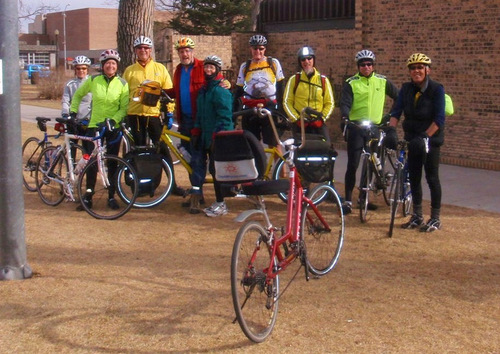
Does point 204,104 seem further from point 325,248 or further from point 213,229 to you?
point 325,248

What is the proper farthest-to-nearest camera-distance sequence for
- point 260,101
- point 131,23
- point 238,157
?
point 131,23 < point 260,101 < point 238,157

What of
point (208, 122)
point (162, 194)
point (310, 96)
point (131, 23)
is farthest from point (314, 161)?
point (131, 23)

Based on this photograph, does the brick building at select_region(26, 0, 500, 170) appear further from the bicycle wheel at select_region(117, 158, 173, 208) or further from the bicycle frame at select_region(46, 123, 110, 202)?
the bicycle frame at select_region(46, 123, 110, 202)

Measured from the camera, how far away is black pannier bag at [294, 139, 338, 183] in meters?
5.96

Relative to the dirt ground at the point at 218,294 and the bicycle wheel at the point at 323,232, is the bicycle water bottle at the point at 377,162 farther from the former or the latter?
the bicycle wheel at the point at 323,232

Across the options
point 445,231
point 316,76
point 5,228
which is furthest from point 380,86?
point 5,228

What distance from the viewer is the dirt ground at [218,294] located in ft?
15.8

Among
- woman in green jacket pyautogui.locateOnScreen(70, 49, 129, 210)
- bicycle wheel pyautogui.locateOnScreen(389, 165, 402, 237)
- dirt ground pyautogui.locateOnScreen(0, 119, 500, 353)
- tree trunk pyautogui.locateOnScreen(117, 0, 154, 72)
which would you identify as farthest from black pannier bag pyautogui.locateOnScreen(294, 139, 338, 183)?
tree trunk pyautogui.locateOnScreen(117, 0, 154, 72)

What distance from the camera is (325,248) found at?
20.7ft

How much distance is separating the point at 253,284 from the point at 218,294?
1079 mm

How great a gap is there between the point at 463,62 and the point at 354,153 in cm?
443

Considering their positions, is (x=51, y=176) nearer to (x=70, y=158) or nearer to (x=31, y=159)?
(x=70, y=158)

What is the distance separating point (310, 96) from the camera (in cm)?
891

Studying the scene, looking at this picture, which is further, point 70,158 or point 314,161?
point 70,158
